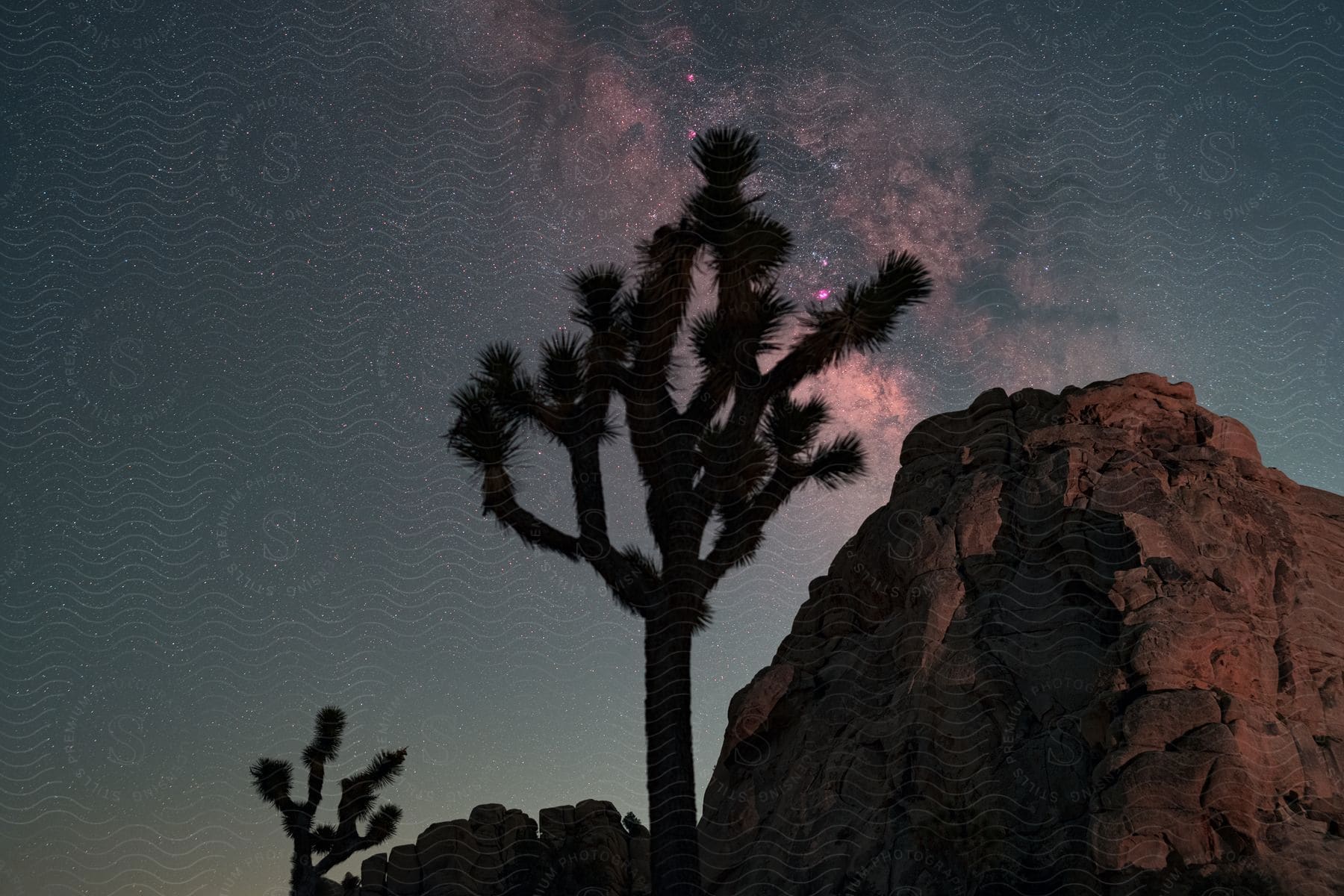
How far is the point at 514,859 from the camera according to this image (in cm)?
2452

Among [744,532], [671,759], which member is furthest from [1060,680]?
[671,759]

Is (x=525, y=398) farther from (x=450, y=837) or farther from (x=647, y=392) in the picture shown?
(x=450, y=837)

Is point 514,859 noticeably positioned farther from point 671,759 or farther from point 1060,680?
point 671,759

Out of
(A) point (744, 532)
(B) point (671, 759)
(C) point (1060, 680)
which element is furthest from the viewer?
(C) point (1060, 680)

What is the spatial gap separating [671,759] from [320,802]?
13.9 metres

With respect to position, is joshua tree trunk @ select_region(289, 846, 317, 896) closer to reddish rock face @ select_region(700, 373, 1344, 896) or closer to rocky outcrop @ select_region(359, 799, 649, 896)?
rocky outcrop @ select_region(359, 799, 649, 896)

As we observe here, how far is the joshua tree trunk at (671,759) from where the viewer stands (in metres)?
10.1

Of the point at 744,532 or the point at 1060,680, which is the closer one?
the point at 744,532

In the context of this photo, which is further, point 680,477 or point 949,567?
point 949,567

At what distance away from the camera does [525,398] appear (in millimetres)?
11477

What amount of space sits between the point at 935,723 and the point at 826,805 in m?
2.44

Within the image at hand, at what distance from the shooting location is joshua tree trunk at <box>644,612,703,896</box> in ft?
33.1

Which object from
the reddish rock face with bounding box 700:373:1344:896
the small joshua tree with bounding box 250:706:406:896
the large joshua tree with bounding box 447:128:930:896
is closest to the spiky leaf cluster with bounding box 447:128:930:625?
the large joshua tree with bounding box 447:128:930:896

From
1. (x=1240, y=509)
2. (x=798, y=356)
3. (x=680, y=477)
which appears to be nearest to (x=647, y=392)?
(x=680, y=477)
